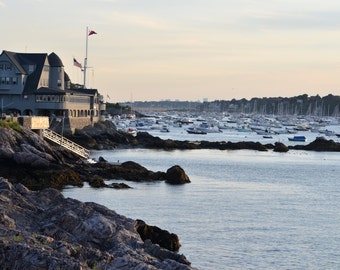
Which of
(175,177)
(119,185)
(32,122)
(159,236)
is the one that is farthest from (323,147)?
(159,236)

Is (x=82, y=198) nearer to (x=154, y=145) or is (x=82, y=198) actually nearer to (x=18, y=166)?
(x=18, y=166)

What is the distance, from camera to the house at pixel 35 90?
273ft

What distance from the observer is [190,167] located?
6900cm

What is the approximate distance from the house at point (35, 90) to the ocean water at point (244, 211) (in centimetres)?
1610

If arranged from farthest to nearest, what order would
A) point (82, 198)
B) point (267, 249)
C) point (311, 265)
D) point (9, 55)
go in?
1. point (9, 55)
2. point (82, 198)
3. point (267, 249)
4. point (311, 265)

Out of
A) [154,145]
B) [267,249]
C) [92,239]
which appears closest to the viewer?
[92,239]

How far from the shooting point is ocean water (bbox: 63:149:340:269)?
97.1ft

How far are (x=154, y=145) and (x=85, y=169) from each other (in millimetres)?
41512

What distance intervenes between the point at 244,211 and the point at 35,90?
152ft

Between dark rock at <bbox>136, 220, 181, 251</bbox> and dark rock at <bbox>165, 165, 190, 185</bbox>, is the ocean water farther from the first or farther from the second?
dark rock at <bbox>165, 165, 190, 185</bbox>

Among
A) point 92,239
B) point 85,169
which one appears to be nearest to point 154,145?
point 85,169

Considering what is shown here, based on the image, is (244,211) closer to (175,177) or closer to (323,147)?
(175,177)

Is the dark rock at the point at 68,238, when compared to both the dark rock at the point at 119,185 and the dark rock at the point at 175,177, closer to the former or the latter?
the dark rock at the point at 119,185

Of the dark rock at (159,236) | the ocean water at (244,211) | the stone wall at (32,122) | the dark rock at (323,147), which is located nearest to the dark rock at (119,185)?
the ocean water at (244,211)
